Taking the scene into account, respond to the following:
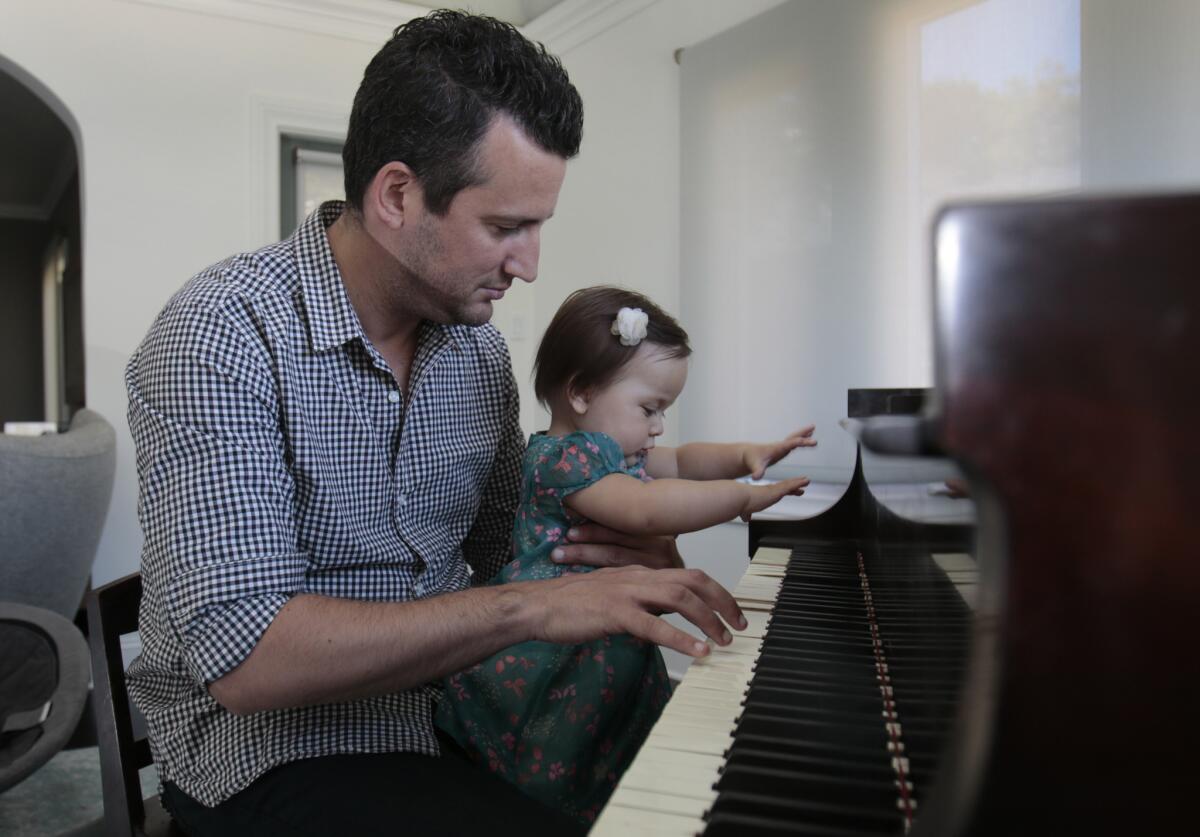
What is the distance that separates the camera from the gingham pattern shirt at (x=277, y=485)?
101cm

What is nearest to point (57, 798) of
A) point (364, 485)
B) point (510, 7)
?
point (364, 485)

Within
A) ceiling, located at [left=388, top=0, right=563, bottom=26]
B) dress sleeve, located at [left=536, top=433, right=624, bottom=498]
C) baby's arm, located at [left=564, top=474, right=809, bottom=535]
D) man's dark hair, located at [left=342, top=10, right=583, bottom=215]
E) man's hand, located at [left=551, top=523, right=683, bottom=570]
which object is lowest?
man's hand, located at [left=551, top=523, right=683, bottom=570]

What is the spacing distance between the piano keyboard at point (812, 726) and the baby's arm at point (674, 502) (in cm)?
29

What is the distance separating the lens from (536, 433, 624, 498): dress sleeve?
4.54 ft

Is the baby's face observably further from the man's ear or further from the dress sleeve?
the man's ear

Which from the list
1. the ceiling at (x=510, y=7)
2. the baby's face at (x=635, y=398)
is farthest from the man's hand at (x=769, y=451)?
the ceiling at (x=510, y=7)

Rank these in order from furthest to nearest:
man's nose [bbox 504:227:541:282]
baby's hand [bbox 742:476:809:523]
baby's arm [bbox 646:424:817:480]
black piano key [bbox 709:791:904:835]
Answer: baby's arm [bbox 646:424:817:480] < man's nose [bbox 504:227:541:282] < baby's hand [bbox 742:476:809:523] < black piano key [bbox 709:791:904:835]

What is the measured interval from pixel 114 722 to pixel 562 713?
1.83ft

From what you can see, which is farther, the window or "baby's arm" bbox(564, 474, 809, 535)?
the window

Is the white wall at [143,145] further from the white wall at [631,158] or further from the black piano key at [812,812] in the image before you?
the black piano key at [812,812]

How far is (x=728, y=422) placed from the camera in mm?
3143

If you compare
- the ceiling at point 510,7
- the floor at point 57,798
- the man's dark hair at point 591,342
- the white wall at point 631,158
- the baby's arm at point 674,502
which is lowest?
the floor at point 57,798

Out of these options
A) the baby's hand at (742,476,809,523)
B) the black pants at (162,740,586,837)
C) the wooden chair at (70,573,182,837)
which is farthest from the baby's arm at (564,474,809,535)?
the wooden chair at (70,573,182,837)

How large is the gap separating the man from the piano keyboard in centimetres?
9
